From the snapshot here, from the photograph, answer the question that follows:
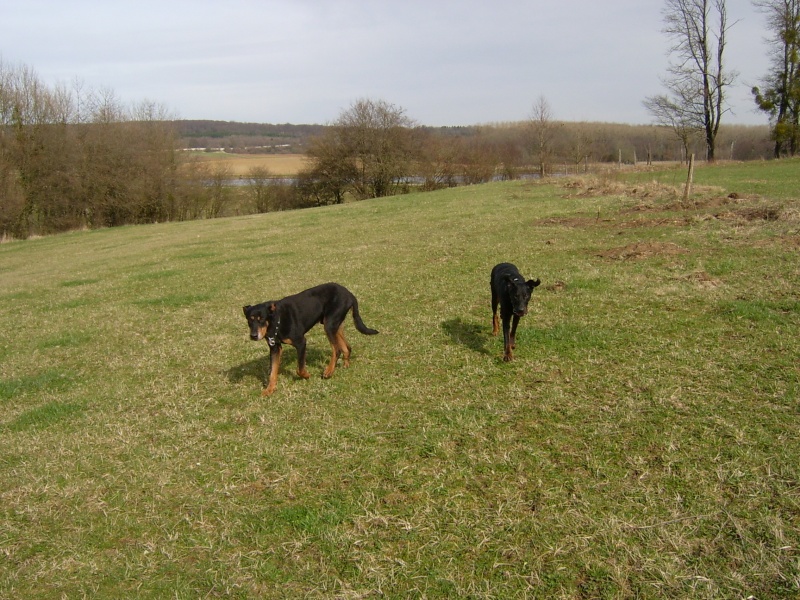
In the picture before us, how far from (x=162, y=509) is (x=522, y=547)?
2551 mm

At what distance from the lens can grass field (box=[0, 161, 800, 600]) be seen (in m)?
2.94

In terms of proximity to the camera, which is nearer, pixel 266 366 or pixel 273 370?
pixel 273 370

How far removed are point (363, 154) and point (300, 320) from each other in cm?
4225

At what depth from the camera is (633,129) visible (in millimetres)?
62812

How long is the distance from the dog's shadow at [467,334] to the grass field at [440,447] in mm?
37

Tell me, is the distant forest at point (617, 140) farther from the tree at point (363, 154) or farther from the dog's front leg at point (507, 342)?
the dog's front leg at point (507, 342)

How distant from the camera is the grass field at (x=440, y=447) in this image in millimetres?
2943

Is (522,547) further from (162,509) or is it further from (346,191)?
(346,191)

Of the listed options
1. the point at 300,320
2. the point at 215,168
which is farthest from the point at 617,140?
the point at 300,320

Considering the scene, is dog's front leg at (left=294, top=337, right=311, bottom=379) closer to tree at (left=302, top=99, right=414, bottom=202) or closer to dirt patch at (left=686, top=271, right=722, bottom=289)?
dirt patch at (left=686, top=271, right=722, bottom=289)

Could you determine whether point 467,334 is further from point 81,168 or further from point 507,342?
point 81,168

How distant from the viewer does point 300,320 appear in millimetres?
5473

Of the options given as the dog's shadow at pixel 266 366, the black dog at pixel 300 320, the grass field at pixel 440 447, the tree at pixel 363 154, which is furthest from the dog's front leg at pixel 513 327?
the tree at pixel 363 154

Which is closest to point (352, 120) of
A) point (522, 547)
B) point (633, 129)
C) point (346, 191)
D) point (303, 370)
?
point (346, 191)
